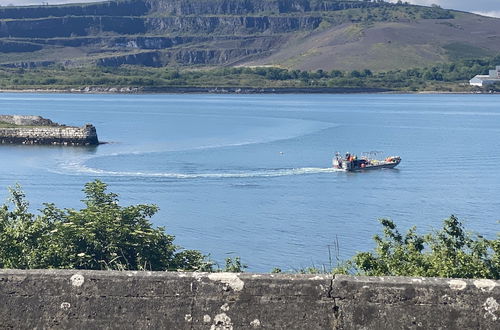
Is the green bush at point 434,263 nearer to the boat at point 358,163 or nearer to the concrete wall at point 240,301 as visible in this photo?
the concrete wall at point 240,301

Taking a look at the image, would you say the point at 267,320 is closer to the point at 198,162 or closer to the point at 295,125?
the point at 198,162

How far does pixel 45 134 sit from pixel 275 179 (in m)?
29.0

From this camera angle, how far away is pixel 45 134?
72.4 metres

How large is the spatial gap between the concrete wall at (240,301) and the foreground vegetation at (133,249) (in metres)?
5.29

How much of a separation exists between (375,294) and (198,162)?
2005 inches

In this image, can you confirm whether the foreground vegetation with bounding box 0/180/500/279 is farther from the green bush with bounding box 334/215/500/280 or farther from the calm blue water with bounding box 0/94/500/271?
the calm blue water with bounding box 0/94/500/271

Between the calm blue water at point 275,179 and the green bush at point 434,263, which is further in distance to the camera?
the calm blue water at point 275,179

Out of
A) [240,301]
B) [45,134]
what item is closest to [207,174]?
[45,134]

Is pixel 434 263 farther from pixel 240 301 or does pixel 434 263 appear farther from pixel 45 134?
pixel 45 134

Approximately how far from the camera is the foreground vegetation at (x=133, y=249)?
12133 millimetres

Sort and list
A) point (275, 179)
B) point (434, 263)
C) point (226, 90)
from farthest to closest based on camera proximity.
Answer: point (226, 90) → point (275, 179) → point (434, 263)

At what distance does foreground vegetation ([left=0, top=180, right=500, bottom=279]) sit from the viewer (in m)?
12.1

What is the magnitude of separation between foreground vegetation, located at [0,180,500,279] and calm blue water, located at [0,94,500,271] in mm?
10373

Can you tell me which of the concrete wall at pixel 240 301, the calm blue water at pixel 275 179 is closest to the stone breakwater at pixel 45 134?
the calm blue water at pixel 275 179
